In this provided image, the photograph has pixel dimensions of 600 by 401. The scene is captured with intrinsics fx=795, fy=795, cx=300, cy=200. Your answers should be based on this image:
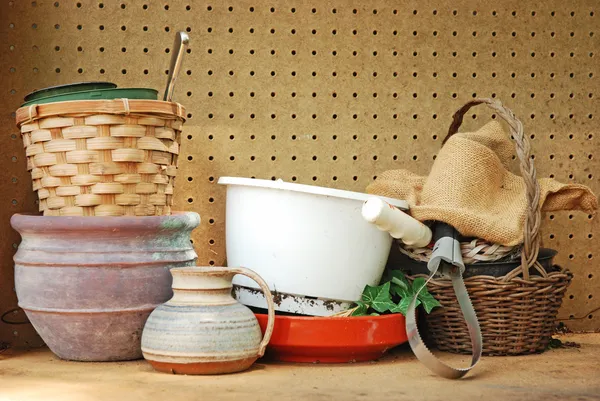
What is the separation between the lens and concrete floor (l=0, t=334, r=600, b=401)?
1.42m

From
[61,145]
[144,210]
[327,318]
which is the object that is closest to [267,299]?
[327,318]

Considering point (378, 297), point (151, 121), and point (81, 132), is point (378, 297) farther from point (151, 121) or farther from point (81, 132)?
point (81, 132)

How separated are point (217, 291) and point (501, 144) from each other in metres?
0.83

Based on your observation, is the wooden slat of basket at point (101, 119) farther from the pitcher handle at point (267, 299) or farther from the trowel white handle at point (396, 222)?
the trowel white handle at point (396, 222)

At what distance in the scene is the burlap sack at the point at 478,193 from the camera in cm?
177

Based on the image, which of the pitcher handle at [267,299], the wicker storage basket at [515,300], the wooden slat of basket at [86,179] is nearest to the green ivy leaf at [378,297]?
the wicker storage basket at [515,300]

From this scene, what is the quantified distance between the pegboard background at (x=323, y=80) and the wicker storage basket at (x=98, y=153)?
0.32 metres

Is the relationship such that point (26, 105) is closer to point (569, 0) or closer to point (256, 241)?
point (256, 241)

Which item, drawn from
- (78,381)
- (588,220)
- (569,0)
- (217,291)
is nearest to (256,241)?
(217,291)

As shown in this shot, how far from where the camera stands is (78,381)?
1536mm

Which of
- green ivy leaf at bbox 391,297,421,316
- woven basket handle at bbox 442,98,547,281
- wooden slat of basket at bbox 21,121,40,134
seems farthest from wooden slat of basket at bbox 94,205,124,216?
woven basket handle at bbox 442,98,547,281

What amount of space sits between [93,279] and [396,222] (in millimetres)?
651

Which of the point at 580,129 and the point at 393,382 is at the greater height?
the point at 580,129

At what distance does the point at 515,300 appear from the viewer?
1.78 meters
